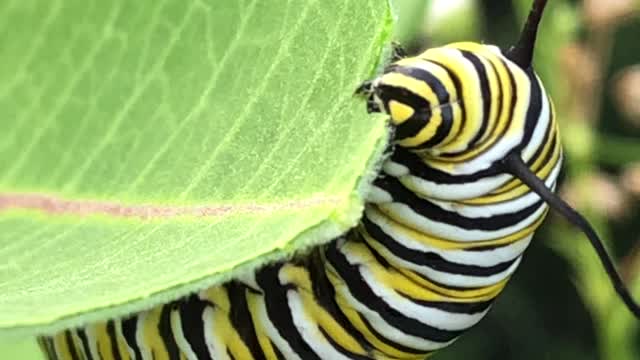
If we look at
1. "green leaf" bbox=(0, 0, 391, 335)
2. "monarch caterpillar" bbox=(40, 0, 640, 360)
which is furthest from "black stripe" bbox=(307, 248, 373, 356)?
"green leaf" bbox=(0, 0, 391, 335)

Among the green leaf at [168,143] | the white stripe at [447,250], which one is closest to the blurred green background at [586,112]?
the white stripe at [447,250]

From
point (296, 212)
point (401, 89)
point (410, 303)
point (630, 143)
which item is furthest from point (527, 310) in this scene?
point (296, 212)

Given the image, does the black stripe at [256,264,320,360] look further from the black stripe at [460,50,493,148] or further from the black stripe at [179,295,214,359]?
the black stripe at [460,50,493,148]

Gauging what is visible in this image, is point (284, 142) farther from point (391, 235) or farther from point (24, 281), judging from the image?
point (391, 235)

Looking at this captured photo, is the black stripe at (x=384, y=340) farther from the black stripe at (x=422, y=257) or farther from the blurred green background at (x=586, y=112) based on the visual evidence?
the blurred green background at (x=586, y=112)

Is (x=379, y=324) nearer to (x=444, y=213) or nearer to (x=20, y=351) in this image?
(x=444, y=213)

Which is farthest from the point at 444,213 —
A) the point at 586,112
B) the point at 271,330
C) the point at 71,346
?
the point at 586,112
